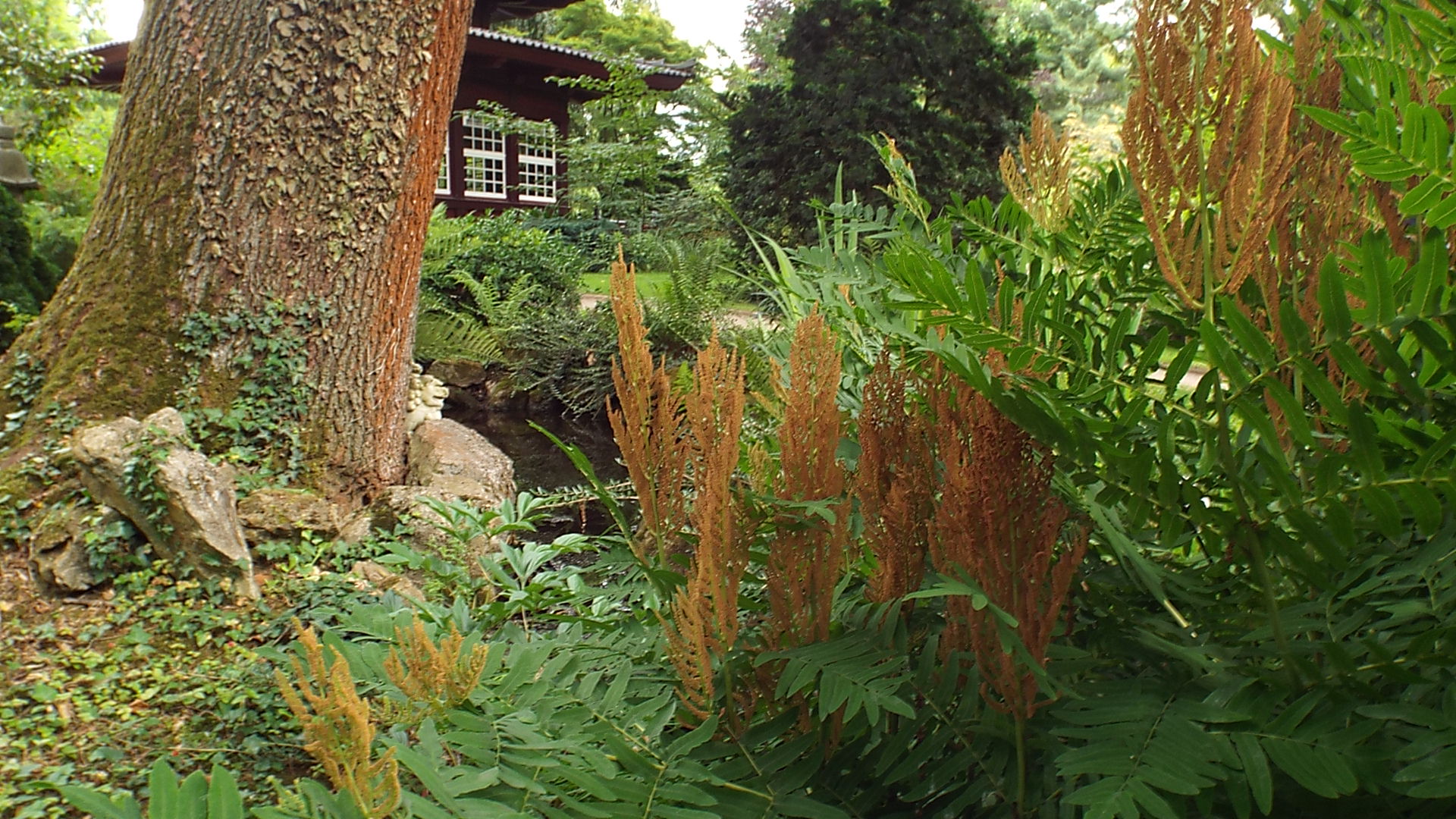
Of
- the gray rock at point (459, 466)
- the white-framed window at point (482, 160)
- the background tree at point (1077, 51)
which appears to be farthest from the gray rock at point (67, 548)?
the background tree at point (1077, 51)

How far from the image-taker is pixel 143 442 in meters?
3.51

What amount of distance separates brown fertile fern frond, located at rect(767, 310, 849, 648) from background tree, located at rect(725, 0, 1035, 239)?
10.2 meters

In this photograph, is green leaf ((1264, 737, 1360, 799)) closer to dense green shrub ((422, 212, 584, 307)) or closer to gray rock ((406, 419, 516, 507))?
gray rock ((406, 419, 516, 507))

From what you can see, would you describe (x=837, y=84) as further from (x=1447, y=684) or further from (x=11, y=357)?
(x=1447, y=684)

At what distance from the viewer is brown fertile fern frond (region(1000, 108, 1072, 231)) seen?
96 cm

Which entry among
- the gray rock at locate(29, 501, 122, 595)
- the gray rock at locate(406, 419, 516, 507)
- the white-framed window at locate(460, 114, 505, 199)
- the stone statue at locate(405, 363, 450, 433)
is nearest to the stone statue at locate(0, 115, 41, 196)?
the stone statue at locate(405, 363, 450, 433)

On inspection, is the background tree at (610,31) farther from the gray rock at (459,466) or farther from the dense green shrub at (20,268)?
the gray rock at (459,466)

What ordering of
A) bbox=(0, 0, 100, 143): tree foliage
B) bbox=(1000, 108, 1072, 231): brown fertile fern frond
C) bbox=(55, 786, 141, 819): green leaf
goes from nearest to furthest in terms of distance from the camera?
bbox=(55, 786, 141, 819): green leaf, bbox=(1000, 108, 1072, 231): brown fertile fern frond, bbox=(0, 0, 100, 143): tree foliage

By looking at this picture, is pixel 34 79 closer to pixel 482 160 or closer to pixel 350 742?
pixel 482 160

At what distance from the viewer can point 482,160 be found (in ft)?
66.0

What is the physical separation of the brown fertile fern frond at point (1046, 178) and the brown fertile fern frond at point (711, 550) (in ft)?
1.34

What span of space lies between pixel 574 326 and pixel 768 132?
3.55m

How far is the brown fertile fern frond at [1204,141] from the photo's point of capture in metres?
0.59

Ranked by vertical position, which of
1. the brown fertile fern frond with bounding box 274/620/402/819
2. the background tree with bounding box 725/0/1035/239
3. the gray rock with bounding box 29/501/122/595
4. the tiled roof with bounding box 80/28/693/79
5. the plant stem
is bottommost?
the gray rock with bounding box 29/501/122/595
